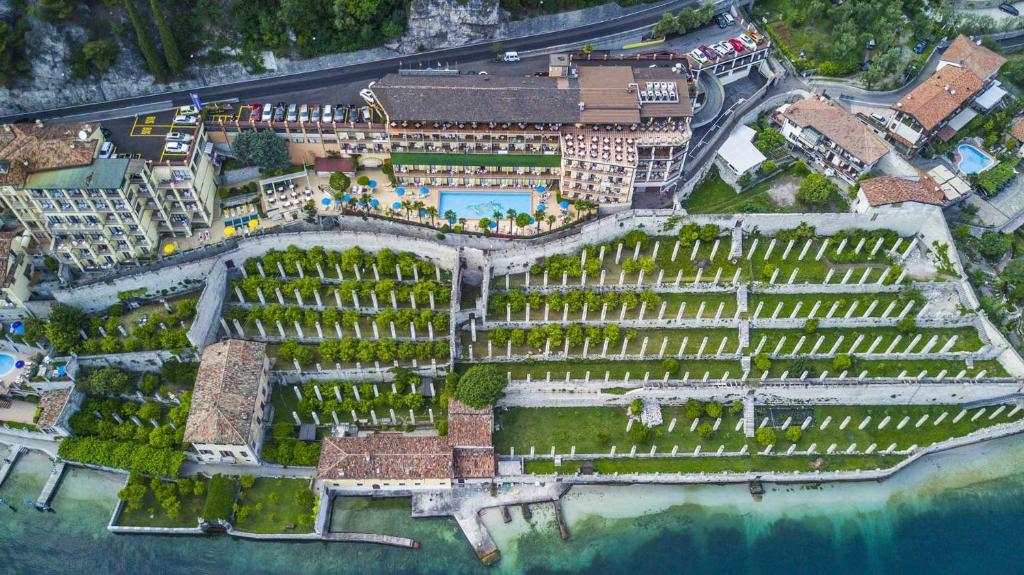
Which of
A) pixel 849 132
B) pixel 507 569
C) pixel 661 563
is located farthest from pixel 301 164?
pixel 849 132

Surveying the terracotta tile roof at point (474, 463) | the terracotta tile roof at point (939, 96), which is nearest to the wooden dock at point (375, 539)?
the terracotta tile roof at point (474, 463)

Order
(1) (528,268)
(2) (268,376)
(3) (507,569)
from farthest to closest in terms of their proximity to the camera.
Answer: (1) (528,268), (2) (268,376), (3) (507,569)

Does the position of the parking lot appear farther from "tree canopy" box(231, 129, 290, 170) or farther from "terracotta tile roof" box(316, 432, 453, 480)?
"terracotta tile roof" box(316, 432, 453, 480)

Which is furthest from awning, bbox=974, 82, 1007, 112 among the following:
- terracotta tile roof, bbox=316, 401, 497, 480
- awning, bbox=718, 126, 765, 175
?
terracotta tile roof, bbox=316, 401, 497, 480

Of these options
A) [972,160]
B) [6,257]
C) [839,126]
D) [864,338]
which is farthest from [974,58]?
[6,257]

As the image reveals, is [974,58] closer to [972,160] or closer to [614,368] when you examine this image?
[972,160]

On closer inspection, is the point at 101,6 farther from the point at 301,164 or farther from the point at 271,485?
the point at 271,485
